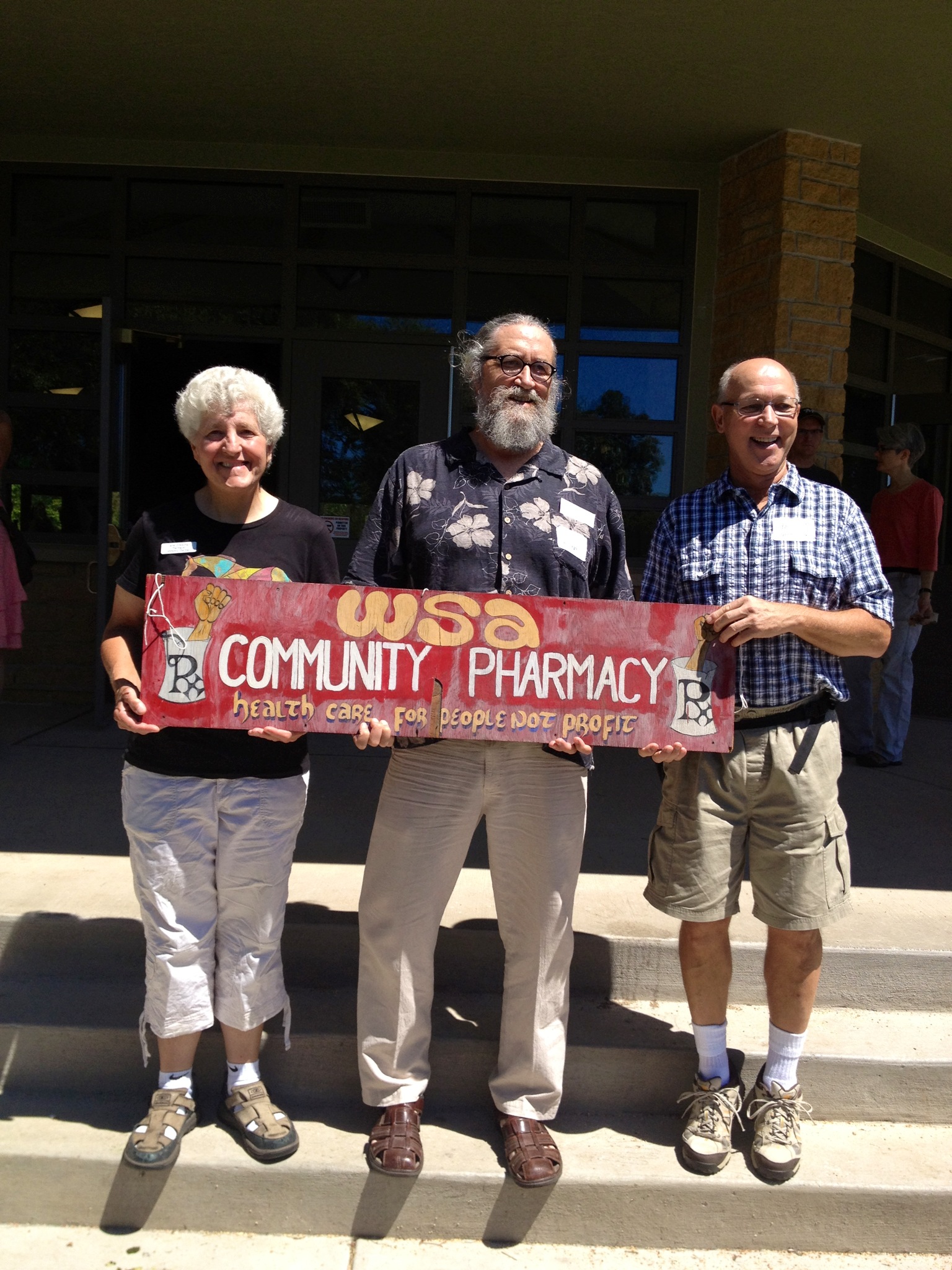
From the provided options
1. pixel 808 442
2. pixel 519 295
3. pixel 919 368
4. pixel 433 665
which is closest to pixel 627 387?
pixel 519 295

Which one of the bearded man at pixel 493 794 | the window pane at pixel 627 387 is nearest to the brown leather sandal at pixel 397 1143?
the bearded man at pixel 493 794

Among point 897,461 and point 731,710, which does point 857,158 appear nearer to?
point 897,461

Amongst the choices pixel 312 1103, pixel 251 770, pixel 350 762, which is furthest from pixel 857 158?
pixel 312 1103

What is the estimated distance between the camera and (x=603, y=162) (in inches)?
248

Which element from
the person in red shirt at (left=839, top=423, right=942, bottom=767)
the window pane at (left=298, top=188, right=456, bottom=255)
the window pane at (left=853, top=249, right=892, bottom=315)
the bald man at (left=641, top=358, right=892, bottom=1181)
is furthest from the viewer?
the window pane at (left=853, top=249, right=892, bottom=315)

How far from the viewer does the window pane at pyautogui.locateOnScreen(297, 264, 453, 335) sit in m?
6.45

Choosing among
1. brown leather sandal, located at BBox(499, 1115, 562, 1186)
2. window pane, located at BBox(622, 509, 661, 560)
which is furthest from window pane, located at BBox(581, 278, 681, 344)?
brown leather sandal, located at BBox(499, 1115, 562, 1186)

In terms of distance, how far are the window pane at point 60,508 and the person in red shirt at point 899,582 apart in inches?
192

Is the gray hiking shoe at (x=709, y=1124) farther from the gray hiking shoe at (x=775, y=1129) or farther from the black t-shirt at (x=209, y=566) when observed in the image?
the black t-shirt at (x=209, y=566)

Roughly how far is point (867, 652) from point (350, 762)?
3217 millimetres

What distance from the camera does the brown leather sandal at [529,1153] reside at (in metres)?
2.40

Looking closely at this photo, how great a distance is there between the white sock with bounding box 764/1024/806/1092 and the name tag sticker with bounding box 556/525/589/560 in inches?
52.6

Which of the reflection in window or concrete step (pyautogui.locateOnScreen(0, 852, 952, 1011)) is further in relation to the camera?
the reflection in window

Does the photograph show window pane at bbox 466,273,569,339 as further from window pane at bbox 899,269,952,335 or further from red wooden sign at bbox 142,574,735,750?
red wooden sign at bbox 142,574,735,750
